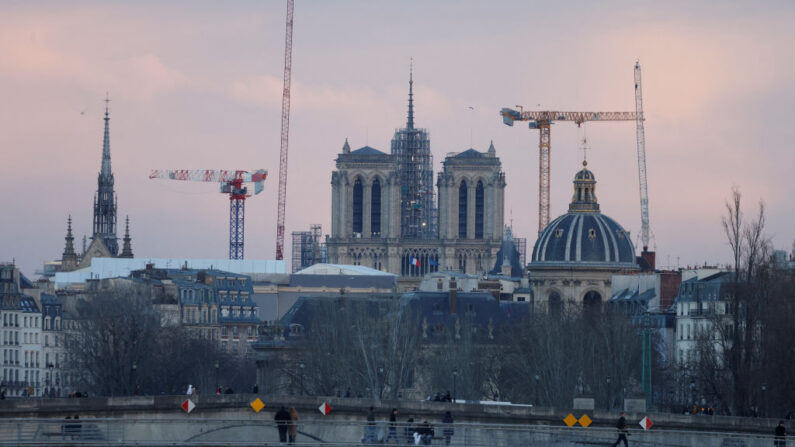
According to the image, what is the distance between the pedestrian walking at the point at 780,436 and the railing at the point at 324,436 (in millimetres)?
540

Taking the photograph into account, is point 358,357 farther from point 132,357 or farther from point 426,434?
point 426,434

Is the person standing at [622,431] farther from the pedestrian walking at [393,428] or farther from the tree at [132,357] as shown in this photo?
the tree at [132,357]

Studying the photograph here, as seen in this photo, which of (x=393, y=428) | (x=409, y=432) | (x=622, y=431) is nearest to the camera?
(x=622, y=431)

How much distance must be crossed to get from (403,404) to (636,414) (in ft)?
31.3

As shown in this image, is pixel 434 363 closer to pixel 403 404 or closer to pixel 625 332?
pixel 625 332

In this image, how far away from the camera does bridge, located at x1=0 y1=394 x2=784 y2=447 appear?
100 meters

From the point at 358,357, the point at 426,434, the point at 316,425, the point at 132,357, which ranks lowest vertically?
the point at 426,434

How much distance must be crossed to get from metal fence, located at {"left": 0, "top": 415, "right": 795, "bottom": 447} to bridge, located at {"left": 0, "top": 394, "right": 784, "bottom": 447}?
0.05m

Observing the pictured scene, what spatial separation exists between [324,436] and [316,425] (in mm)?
611

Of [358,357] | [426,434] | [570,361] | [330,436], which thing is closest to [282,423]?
[426,434]

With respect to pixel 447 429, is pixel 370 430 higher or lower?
lower

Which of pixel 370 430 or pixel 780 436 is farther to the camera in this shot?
pixel 370 430

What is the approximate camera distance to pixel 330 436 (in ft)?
372

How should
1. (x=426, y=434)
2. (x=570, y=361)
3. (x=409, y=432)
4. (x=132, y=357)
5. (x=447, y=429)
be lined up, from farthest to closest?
(x=132, y=357), (x=570, y=361), (x=447, y=429), (x=409, y=432), (x=426, y=434)
